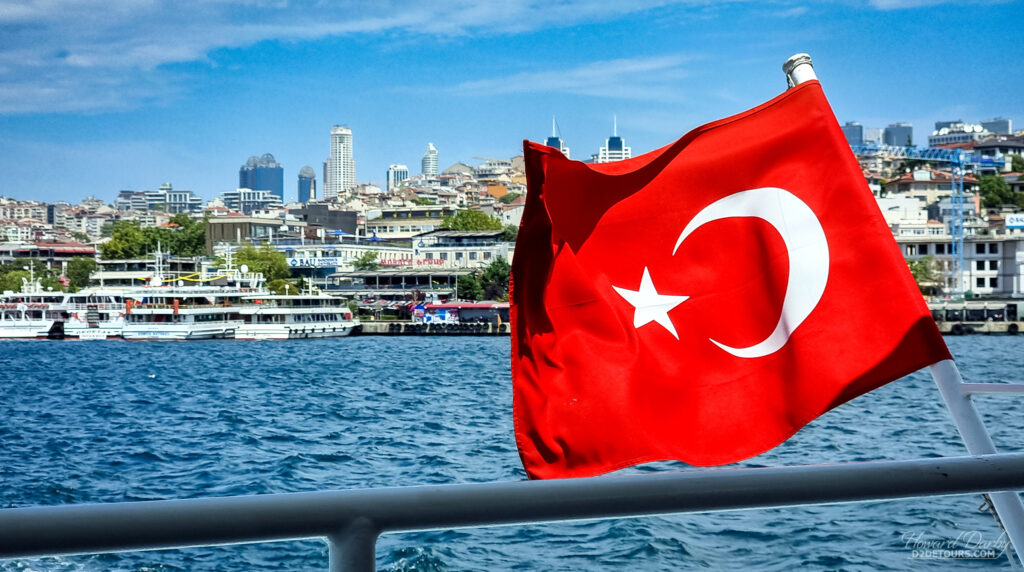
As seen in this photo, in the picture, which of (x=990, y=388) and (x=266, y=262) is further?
(x=266, y=262)

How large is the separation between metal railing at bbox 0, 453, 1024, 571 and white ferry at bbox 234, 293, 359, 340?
47.0 metres

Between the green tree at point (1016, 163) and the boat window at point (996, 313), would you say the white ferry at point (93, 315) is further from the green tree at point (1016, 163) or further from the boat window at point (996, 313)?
the green tree at point (1016, 163)

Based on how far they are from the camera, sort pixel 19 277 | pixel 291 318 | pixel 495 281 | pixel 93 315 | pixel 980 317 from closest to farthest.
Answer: pixel 291 318 < pixel 93 315 < pixel 980 317 < pixel 495 281 < pixel 19 277

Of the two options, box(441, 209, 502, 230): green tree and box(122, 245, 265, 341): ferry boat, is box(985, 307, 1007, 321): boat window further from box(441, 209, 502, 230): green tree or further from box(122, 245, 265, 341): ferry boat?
box(441, 209, 502, 230): green tree

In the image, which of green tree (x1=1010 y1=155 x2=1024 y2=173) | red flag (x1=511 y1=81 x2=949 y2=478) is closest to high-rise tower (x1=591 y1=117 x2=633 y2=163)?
green tree (x1=1010 y1=155 x2=1024 y2=173)

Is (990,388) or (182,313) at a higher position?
(990,388)

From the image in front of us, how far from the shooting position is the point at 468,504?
2.82 ft

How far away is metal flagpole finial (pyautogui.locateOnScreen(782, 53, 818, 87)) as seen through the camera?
2574mm

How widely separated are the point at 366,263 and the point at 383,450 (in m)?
51.4

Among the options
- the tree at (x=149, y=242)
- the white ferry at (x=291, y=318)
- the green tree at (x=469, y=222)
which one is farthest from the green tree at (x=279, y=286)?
the green tree at (x=469, y=222)

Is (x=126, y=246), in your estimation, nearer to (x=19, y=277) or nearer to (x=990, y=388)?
(x=19, y=277)

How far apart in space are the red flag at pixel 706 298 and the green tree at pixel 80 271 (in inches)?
3140

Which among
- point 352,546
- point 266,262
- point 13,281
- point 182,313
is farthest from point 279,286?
point 352,546

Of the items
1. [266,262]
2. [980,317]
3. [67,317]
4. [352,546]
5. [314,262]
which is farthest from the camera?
[314,262]
